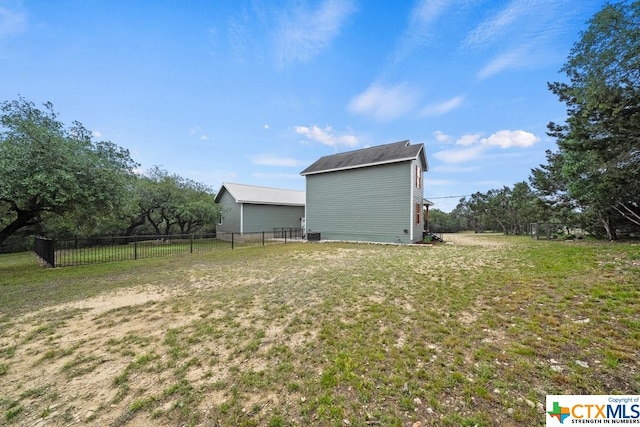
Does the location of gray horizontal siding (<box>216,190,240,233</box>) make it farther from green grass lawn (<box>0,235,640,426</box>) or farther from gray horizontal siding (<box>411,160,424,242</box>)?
green grass lawn (<box>0,235,640,426</box>)

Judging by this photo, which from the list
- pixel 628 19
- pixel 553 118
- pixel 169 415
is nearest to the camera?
pixel 169 415

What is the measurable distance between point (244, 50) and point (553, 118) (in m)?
16.7

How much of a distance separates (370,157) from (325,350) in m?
14.5

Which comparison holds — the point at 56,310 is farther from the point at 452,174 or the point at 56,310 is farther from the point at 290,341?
the point at 452,174

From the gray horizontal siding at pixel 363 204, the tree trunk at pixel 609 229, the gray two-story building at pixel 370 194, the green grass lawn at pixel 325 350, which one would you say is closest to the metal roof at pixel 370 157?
the gray two-story building at pixel 370 194

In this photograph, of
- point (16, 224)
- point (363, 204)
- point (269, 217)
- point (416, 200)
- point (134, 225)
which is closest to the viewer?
point (16, 224)

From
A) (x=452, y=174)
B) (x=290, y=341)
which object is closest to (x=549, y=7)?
(x=290, y=341)

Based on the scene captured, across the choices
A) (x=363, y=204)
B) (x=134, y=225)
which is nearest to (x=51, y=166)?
(x=363, y=204)

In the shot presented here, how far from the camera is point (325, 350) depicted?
283cm

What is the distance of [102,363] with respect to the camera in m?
2.71

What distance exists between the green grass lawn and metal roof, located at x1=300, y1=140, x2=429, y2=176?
10024mm

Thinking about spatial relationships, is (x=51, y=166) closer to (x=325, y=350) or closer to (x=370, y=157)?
(x=325, y=350)

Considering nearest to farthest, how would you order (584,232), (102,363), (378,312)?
(102,363) < (378,312) < (584,232)

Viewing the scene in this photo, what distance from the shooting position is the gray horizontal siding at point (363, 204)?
46.6 ft
